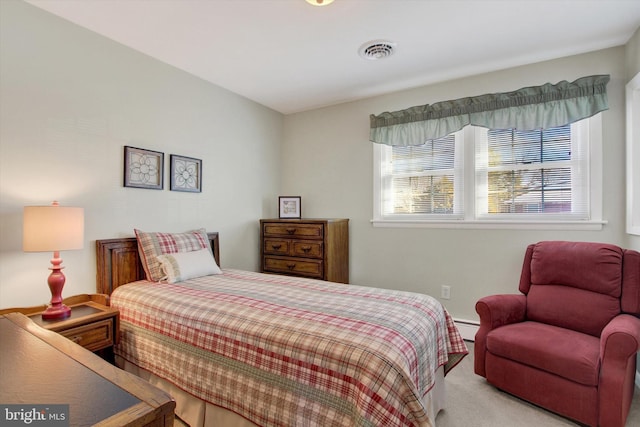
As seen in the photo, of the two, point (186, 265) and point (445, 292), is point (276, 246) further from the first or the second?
point (445, 292)

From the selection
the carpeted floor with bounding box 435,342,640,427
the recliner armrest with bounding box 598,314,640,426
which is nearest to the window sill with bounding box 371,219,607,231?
the recliner armrest with bounding box 598,314,640,426

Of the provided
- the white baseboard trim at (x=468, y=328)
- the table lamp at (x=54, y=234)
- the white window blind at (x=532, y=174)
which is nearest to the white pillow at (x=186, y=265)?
the table lamp at (x=54, y=234)

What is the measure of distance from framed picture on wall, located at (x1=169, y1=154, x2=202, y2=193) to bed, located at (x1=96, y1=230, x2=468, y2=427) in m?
0.77

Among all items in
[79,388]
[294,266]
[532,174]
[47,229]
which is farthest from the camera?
[294,266]

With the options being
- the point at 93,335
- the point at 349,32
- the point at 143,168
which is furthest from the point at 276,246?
the point at 349,32

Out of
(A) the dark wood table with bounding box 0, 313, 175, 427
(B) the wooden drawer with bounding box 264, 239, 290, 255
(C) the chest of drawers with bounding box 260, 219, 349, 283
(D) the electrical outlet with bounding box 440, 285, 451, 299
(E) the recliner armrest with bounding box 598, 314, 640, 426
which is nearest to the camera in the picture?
(A) the dark wood table with bounding box 0, 313, 175, 427

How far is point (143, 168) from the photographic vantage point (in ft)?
8.51

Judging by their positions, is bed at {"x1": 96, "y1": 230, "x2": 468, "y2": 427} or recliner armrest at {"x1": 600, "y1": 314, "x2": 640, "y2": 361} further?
recliner armrest at {"x1": 600, "y1": 314, "x2": 640, "y2": 361}

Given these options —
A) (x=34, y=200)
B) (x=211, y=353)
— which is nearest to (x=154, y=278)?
(x=34, y=200)

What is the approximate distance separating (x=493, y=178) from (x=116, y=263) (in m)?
3.34

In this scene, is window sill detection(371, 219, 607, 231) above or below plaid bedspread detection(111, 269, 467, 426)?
above

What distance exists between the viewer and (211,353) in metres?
1.62

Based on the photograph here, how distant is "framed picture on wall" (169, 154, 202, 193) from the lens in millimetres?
2820

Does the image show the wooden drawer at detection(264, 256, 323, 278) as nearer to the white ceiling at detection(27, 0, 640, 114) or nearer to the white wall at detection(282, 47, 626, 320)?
the white wall at detection(282, 47, 626, 320)
